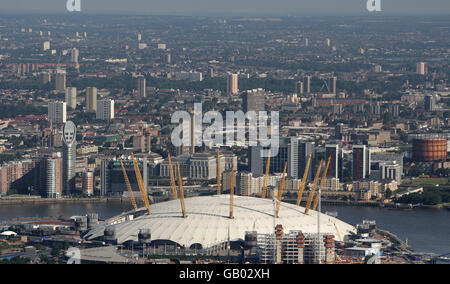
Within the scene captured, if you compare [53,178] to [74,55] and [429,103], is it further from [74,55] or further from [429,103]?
[74,55]

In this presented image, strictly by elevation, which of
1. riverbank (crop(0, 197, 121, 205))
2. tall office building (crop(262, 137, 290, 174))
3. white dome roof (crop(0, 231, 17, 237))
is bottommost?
riverbank (crop(0, 197, 121, 205))

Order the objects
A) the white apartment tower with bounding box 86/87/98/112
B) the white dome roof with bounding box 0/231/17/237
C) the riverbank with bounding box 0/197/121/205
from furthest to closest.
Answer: the white apartment tower with bounding box 86/87/98/112 → the riverbank with bounding box 0/197/121/205 → the white dome roof with bounding box 0/231/17/237

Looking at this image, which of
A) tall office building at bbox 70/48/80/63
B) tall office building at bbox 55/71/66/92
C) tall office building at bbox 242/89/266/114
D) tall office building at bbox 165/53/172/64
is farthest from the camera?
tall office building at bbox 165/53/172/64

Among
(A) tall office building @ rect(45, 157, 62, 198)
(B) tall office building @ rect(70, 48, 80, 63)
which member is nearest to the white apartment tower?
(A) tall office building @ rect(45, 157, 62, 198)

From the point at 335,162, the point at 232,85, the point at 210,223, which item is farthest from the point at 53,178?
the point at 232,85

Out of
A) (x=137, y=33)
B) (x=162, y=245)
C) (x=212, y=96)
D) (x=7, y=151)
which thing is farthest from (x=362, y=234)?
(x=137, y=33)

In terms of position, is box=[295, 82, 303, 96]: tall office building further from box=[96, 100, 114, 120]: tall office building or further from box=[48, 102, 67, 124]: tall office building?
box=[48, 102, 67, 124]: tall office building

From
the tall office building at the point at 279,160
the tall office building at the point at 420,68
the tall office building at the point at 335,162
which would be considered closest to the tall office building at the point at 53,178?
the tall office building at the point at 279,160
